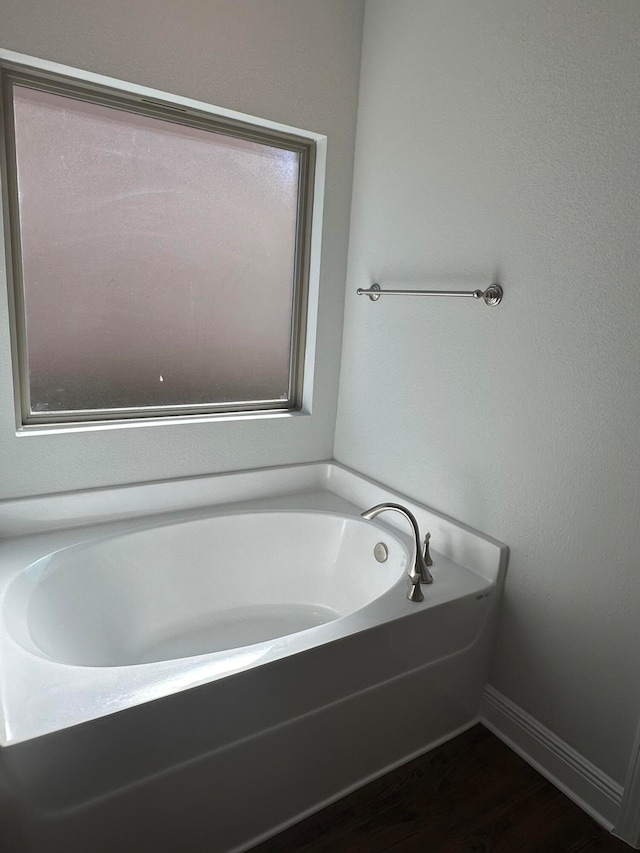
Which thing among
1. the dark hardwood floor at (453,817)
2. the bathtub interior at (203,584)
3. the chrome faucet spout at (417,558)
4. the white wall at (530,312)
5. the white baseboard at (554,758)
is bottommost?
the dark hardwood floor at (453,817)

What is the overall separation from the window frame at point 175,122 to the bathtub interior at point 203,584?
46cm

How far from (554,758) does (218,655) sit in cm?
108

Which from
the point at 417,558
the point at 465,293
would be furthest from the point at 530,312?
the point at 417,558

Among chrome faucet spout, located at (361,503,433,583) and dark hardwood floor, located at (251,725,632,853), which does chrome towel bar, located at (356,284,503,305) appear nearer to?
chrome faucet spout, located at (361,503,433,583)

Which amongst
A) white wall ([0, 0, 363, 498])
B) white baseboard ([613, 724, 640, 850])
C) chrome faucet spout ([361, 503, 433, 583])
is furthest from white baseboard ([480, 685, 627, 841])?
white wall ([0, 0, 363, 498])

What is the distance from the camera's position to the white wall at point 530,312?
1.46m

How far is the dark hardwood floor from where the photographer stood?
1.47 meters

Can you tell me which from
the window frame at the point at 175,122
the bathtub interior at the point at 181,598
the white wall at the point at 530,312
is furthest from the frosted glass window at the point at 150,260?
the white wall at the point at 530,312

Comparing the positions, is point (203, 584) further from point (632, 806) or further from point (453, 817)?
point (632, 806)

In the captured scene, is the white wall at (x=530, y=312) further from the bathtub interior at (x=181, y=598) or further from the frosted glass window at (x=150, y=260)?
the frosted glass window at (x=150, y=260)

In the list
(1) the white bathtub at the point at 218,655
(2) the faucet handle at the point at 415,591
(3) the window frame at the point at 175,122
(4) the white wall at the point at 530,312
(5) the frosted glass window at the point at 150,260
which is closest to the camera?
(1) the white bathtub at the point at 218,655

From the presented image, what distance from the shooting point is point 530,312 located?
1.67 m

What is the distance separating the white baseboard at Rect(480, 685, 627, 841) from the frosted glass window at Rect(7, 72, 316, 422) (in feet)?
4.79

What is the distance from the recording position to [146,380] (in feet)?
7.21
